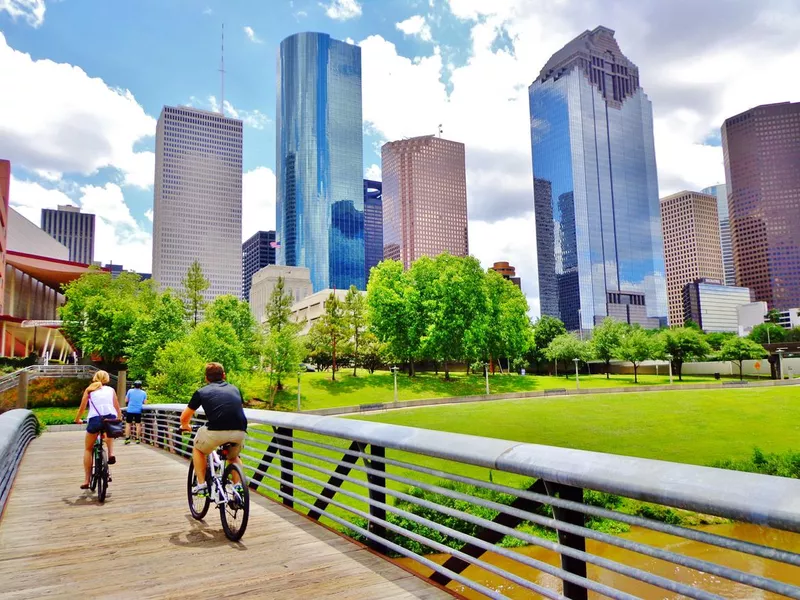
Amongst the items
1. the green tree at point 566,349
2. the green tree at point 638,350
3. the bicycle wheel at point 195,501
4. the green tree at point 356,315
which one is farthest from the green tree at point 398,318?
the bicycle wheel at point 195,501

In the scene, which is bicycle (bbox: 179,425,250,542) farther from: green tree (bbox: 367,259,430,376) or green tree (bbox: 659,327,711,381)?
green tree (bbox: 659,327,711,381)

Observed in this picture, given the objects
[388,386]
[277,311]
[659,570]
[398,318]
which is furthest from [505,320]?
[659,570]

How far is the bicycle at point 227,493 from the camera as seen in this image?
20.4 feet

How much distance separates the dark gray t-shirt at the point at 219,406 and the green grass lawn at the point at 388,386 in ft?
151

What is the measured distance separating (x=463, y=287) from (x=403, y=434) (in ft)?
210

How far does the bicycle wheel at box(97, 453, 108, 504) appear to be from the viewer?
28.5 feet

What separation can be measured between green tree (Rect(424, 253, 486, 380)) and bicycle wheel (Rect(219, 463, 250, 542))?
57914 millimetres

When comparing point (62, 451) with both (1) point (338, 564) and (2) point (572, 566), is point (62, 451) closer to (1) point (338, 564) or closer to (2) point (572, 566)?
(1) point (338, 564)

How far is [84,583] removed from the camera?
16.5 feet

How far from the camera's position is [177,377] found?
1543 inches

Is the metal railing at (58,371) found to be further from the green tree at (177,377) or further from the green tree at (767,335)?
the green tree at (767,335)

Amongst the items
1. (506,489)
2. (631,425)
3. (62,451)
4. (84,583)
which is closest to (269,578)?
(84,583)

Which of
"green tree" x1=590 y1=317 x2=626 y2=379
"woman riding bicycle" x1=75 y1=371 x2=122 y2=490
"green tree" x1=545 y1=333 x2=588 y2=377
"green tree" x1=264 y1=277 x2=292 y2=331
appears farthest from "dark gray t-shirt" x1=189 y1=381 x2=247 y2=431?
"green tree" x1=590 y1=317 x2=626 y2=379

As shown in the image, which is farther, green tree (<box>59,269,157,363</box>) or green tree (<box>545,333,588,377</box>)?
green tree (<box>545,333,588,377</box>)
